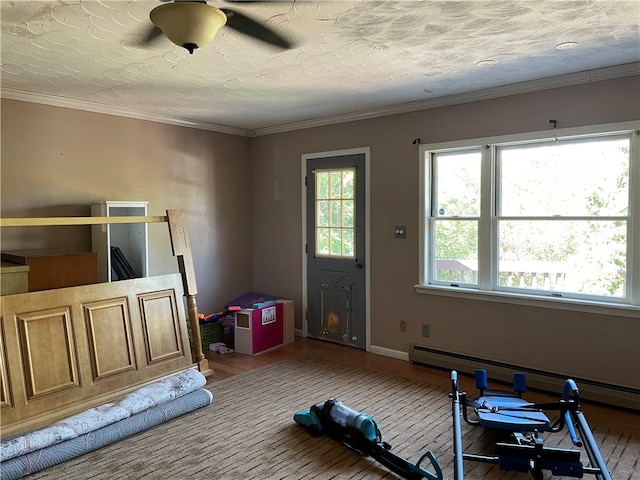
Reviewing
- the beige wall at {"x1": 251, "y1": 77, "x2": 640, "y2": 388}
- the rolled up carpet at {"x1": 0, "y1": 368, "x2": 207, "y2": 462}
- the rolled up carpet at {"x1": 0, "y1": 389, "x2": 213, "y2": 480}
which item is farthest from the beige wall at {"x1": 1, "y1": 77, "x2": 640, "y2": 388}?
the rolled up carpet at {"x1": 0, "y1": 389, "x2": 213, "y2": 480}

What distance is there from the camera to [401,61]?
124 inches

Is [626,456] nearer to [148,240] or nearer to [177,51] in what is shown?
[177,51]

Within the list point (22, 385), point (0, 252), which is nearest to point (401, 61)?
point (22, 385)

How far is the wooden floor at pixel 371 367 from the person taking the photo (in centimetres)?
333

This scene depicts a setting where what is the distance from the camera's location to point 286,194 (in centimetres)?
564

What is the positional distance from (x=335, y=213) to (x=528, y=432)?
296cm

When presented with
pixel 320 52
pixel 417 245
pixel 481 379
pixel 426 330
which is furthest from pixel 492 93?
pixel 481 379

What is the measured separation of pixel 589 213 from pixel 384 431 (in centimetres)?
230

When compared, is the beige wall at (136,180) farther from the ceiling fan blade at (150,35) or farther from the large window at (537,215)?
the large window at (537,215)

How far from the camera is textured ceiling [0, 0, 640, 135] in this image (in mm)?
2338

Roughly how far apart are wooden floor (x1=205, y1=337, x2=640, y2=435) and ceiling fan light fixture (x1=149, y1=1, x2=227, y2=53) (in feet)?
9.81

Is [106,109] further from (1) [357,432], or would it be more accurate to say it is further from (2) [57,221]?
(1) [357,432]

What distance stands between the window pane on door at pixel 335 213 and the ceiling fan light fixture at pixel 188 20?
305 centimetres

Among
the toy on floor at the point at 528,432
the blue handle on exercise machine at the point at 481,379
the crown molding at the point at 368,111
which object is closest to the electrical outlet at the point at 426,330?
the toy on floor at the point at 528,432
